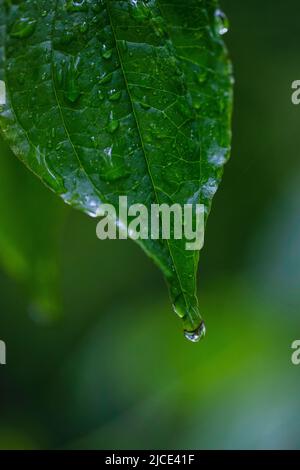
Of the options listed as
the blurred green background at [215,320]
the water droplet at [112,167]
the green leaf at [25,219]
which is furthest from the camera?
the blurred green background at [215,320]

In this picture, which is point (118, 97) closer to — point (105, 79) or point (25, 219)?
point (105, 79)

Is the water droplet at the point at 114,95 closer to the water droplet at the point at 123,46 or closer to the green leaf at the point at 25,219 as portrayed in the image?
the water droplet at the point at 123,46

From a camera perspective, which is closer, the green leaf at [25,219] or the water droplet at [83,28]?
the water droplet at [83,28]

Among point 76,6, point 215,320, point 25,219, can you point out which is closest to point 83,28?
point 76,6

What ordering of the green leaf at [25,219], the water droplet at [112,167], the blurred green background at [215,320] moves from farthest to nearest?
the blurred green background at [215,320] < the green leaf at [25,219] < the water droplet at [112,167]

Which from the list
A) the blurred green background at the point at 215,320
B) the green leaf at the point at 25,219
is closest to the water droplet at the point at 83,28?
the green leaf at the point at 25,219

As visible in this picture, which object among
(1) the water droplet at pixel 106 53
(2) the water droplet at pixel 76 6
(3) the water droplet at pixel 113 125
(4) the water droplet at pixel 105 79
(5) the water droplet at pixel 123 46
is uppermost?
(2) the water droplet at pixel 76 6

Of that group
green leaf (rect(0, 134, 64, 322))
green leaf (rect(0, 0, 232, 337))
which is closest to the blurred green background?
green leaf (rect(0, 134, 64, 322))

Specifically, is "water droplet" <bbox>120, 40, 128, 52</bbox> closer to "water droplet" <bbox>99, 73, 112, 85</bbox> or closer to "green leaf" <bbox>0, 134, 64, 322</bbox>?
"water droplet" <bbox>99, 73, 112, 85</bbox>
